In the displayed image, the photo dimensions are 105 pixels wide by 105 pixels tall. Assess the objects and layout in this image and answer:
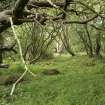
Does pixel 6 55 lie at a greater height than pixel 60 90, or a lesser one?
lesser

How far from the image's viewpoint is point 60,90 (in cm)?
1036

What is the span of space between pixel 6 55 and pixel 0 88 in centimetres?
607

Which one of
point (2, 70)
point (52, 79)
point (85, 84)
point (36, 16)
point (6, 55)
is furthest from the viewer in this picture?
point (6, 55)

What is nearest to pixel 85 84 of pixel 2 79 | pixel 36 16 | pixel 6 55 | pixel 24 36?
pixel 2 79

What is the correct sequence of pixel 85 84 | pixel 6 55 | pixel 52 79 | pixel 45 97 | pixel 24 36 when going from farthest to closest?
pixel 24 36 < pixel 6 55 < pixel 52 79 < pixel 85 84 < pixel 45 97

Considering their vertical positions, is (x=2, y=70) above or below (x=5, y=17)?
below

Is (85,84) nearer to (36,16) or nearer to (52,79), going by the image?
(52,79)

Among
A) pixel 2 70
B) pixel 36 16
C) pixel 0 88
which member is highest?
pixel 36 16

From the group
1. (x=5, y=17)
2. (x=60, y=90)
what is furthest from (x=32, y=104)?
(x=5, y=17)

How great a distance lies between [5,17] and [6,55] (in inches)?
490

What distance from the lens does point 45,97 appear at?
9781 millimetres

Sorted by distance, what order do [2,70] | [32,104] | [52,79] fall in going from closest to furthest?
[32,104], [52,79], [2,70]

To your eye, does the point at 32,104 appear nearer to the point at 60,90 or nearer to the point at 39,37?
the point at 60,90

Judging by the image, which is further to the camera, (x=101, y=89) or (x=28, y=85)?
(x=28, y=85)
